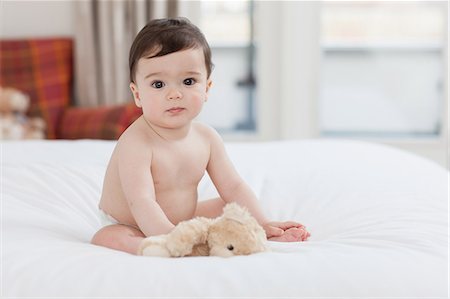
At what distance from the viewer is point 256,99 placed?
3.78 meters

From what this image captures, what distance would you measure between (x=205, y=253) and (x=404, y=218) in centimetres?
42

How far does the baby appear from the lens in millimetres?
1265

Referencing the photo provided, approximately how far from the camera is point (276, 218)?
152 centimetres

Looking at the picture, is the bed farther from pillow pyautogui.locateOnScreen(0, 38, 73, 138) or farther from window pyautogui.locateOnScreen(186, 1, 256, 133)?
window pyautogui.locateOnScreen(186, 1, 256, 133)

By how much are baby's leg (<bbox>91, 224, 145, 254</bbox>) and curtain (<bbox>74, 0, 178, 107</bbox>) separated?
7.23 ft

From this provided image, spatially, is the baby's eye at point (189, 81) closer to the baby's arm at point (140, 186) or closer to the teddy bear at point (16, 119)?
the baby's arm at point (140, 186)

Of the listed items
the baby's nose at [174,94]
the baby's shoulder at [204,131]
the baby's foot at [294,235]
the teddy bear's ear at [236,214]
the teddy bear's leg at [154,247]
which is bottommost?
the baby's foot at [294,235]

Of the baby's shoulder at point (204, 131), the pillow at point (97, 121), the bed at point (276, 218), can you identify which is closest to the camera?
the bed at point (276, 218)

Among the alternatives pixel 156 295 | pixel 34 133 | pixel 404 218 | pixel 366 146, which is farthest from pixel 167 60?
pixel 34 133

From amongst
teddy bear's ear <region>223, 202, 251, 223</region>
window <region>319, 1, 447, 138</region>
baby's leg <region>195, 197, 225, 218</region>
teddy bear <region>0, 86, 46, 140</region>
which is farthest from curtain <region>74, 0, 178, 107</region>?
teddy bear's ear <region>223, 202, 251, 223</region>

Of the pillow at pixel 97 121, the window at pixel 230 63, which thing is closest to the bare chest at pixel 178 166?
the pillow at pixel 97 121

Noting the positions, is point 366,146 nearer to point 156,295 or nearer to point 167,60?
point 167,60

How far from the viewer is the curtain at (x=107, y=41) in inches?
135

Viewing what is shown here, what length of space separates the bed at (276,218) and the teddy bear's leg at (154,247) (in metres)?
0.03
